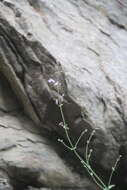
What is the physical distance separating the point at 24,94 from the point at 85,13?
52.3 inches

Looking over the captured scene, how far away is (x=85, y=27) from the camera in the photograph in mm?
4520

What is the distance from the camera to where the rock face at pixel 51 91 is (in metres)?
3.63

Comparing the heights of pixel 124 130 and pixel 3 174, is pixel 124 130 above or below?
above

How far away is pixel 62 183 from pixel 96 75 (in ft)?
2.95

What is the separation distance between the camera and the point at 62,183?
3648 millimetres

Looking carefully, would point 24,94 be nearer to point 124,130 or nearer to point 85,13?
point 124,130

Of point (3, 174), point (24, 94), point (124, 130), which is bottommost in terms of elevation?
point (3, 174)

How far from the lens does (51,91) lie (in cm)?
371

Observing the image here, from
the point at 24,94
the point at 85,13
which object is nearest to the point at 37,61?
the point at 24,94

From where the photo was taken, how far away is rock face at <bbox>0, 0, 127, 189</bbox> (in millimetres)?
3629

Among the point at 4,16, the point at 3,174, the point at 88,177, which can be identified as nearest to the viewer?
the point at 3,174

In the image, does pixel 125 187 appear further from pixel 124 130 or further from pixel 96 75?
pixel 96 75

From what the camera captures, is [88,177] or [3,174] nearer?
[3,174]

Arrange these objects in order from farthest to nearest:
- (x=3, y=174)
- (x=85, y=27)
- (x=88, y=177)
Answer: (x=85, y=27)
(x=88, y=177)
(x=3, y=174)
